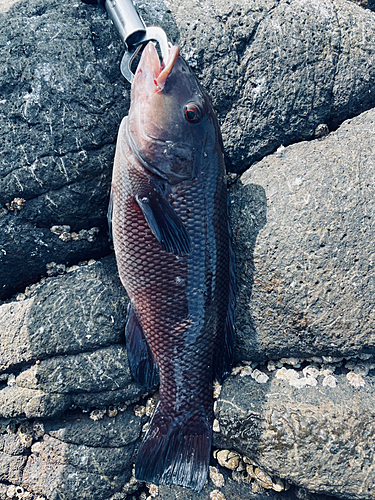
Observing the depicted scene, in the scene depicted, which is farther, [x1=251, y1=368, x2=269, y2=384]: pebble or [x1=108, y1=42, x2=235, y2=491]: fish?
[x1=251, y1=368, x2=269, y2=384]: pebble

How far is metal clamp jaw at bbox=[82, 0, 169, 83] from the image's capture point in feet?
8.55

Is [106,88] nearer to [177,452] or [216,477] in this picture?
[177,452]

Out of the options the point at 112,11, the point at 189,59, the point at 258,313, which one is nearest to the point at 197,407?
the point at 258,313

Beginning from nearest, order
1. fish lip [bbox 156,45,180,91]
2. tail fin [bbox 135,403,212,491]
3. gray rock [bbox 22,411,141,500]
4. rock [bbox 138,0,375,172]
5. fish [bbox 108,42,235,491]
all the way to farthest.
→ fish lip [bbox 156,45,180,91] → fish [bbox 108,42,235,491] → tail fin [bbox 135,403,212,491] → gray rock [bbox 22,411,141,500] → rock [bbox 138,0,375,172]

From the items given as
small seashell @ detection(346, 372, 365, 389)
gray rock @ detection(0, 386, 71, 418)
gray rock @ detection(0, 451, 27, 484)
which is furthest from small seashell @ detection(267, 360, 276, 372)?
gray rock @ detection(0, 451, 27, 484)

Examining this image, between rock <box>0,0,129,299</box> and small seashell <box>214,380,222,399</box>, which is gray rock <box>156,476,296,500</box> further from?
rock <box>0,0,129,299</box>

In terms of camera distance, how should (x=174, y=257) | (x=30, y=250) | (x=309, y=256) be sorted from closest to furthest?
(x=174, y=257)
(x=309, y=256)
(x=30, y=250)

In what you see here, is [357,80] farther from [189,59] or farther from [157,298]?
[157,298]

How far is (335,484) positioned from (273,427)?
0.49 m

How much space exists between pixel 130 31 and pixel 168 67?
0.47 m

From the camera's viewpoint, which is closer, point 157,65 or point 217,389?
point 157,65

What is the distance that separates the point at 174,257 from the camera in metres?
2.59

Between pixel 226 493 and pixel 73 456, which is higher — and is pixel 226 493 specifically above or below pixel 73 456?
below

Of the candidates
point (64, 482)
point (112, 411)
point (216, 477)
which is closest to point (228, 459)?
point (216, 477)
